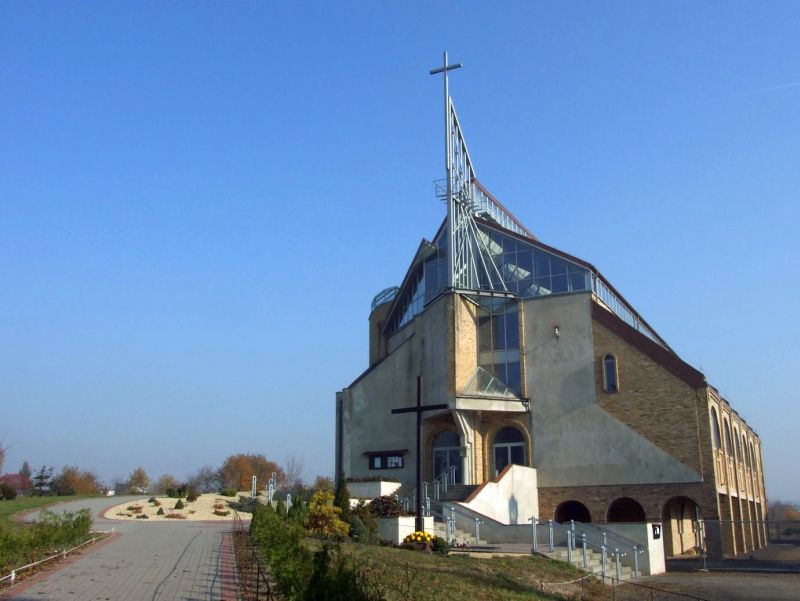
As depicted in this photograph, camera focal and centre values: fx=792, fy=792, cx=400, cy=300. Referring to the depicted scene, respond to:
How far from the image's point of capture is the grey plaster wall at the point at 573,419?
1351 inches

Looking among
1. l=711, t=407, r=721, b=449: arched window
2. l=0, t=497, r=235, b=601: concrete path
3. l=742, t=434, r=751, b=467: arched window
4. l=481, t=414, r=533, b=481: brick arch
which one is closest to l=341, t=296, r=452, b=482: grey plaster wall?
l=481, t=414, r=533, b=481: brick arch

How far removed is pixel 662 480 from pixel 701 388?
4.25m

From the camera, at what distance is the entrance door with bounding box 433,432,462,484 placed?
124 feet

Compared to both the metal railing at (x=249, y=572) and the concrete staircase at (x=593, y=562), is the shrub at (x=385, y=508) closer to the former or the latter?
the metal railing at (x=249, y=572)

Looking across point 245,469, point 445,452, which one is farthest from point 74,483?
point 445,452

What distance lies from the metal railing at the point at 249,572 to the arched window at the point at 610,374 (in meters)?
18.7

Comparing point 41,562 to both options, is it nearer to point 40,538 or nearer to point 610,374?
point 40,538

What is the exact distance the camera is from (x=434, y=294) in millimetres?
42469

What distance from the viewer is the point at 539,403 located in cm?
3719

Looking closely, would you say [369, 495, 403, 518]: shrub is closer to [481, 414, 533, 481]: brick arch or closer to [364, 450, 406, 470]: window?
[481, 414, 533, 481]: brick arch

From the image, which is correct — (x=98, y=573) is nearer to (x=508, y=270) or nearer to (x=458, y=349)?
(x=458, y=349)

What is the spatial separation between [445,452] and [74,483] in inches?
1642

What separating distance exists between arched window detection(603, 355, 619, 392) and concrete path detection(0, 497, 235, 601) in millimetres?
18603

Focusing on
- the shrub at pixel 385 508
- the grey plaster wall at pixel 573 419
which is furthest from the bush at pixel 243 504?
the grey plaster wall at pixel 573 419
